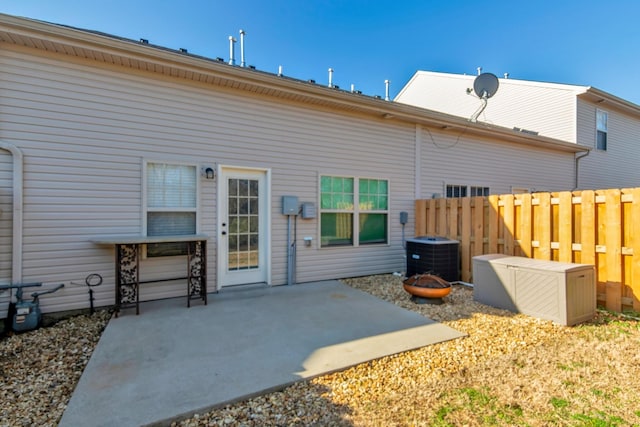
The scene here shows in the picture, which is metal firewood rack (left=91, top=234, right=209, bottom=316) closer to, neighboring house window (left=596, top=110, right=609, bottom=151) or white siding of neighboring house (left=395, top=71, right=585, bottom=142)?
white siding of neighboring house (left=395, top=71, right=585, bottom=142)

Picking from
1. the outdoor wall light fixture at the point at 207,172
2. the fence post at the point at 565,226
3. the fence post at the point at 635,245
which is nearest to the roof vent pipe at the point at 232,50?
the outdoor wall light fixture at the point at 207,172

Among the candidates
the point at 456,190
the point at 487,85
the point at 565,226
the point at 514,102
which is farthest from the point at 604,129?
the point at 565,226

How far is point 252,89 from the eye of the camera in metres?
5.17

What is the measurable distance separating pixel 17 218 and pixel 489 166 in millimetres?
9420

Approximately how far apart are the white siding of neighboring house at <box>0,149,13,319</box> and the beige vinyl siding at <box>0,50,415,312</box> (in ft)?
0.51

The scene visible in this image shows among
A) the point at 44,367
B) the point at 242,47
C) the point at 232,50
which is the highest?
the point at 242,47

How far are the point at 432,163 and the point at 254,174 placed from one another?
169 inches

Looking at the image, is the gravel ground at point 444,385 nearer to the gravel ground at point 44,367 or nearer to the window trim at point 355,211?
the gravel ground at point 44,367

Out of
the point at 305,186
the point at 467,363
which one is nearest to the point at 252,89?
the point at 305,186

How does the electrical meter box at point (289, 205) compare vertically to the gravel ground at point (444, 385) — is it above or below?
above

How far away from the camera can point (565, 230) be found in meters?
4.65

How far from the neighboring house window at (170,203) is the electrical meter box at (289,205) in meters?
1.44

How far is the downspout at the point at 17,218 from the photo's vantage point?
3.76 metres

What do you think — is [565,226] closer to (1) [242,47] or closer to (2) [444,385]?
(2) [444,385]
